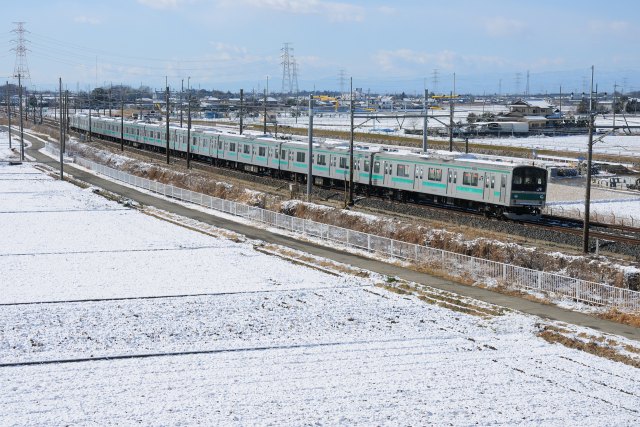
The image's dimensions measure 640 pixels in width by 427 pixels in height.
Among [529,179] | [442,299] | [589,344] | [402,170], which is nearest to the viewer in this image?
[589,344]

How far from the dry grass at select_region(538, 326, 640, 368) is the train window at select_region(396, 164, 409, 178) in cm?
1900

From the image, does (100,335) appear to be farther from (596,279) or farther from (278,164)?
(278,164)

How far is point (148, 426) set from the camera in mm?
12609

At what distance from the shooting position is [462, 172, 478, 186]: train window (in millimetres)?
32750

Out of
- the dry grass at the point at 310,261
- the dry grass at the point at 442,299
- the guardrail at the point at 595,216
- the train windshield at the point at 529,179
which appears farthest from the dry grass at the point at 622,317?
the guardrail at the point at 595,216

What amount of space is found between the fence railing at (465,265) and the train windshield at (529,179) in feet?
22.0

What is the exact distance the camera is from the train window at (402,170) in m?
36.8

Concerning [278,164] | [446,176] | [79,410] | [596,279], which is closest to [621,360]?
[596,279]

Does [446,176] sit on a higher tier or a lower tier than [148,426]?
higher

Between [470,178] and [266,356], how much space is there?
728 inches

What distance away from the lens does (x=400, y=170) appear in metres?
37.2

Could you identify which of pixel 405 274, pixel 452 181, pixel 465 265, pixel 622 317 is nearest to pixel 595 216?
pixel 452 181

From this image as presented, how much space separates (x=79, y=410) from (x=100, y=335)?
→ 4.88 m

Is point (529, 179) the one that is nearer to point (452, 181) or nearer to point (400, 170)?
point (452, 181)
